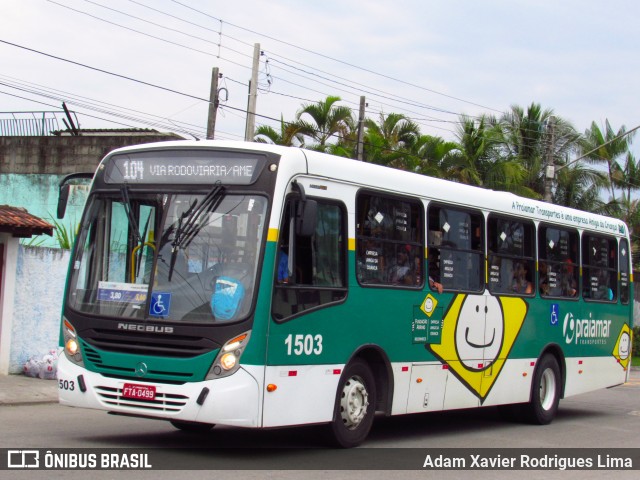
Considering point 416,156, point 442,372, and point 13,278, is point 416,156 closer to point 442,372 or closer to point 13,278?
point 13,278

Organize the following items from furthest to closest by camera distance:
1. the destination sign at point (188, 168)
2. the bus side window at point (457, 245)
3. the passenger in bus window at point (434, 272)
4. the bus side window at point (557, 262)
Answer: the bus side window at point (557, 262)
the bus side window at point (457, 245)
the passenger in bus window at point (434, 272)
the destination sign at point (188, 168)

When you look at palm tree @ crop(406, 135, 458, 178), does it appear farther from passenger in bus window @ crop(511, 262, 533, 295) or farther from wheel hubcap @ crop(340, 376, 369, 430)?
wheel hubcap @ crop(340, 376, 369, 430)

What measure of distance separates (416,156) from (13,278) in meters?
17.1

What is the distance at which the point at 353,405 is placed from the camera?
34.3 feet

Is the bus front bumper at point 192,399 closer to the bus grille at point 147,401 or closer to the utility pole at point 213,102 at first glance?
the bus grille at point 147,401

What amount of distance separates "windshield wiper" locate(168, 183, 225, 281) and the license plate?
1071mm

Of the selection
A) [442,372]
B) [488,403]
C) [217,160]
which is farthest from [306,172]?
[488,403]

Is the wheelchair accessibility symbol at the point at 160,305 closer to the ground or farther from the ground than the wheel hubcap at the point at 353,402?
farther from the ground

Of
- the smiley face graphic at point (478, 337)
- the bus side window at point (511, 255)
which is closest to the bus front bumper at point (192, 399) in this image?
the smiley face graphic at point (478, 337)

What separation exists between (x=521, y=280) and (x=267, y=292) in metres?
5.83

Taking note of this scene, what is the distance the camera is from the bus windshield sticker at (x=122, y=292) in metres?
9.53

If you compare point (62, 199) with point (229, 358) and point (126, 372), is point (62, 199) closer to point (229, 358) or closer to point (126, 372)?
point (126, 372)

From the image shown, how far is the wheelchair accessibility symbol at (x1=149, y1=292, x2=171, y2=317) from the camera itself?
369 inches

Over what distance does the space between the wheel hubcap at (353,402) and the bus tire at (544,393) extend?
14.8 ft
